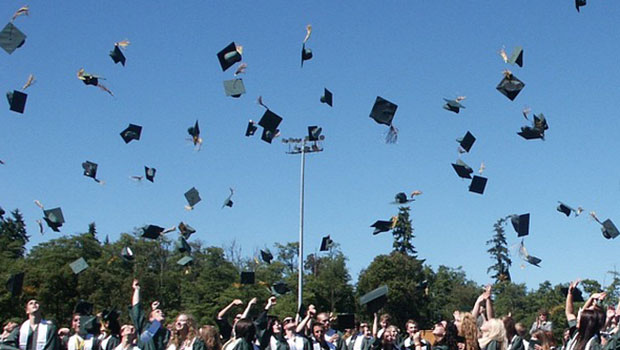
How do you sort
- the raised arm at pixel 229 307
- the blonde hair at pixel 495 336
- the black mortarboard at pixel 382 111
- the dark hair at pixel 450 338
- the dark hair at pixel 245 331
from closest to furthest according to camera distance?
the blonde hair at pixel 495 336 < the dark hair at pixel 450 338 < the dark hair at pixel 245 331 < the raised arm at pixel 229 307 < the black mortarboard at pixel 382 111

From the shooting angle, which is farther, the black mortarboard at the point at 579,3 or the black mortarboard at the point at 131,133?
the black mortarboard at the point at 131,133

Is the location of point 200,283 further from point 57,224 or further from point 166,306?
point 57,224

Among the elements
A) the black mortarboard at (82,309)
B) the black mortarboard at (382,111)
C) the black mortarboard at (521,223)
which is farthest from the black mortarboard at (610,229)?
the black mortarboard at (82,309)

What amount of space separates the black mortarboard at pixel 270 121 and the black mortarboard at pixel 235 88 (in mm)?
851

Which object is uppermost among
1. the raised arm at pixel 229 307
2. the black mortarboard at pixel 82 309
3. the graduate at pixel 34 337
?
the black mortarboard at pixel 82 309

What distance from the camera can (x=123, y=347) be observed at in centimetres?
729

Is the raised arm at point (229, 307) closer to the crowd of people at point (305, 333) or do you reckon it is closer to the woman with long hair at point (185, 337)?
the crowd of people at point (305, 333)

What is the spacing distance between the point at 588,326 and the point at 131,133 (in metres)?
10.5

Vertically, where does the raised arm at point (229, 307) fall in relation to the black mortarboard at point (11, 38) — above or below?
below

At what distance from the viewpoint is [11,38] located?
36.9 ft

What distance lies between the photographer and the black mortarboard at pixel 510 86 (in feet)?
38.3

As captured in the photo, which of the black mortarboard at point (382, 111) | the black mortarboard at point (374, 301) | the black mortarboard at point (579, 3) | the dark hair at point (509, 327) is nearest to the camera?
the dark hair at point (509, 327)

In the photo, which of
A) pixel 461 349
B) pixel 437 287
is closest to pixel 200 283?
pixel 437 287

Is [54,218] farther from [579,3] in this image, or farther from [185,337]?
[579,3]
